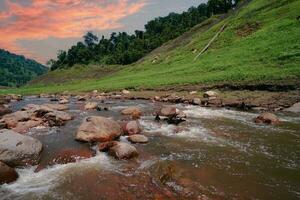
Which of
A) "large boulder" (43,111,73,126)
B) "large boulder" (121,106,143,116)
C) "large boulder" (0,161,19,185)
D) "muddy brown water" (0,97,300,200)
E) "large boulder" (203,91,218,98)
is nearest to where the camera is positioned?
"muddy brown water" (0,97,300,200)

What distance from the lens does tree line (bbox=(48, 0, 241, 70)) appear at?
100 meters

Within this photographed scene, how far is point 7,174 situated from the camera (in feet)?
35.3

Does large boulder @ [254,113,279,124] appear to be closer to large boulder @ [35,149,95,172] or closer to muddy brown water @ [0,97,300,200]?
muddy brown water @ [0,97,300,200]

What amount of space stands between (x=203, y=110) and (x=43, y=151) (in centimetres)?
1348

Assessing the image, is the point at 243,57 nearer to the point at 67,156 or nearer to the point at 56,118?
the point at 56,118

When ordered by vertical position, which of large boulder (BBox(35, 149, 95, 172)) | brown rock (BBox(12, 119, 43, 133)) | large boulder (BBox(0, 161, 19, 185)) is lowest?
large boulder (BBox(35, 149, 95, 172))

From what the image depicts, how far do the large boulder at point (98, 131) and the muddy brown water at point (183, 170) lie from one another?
0.51 m

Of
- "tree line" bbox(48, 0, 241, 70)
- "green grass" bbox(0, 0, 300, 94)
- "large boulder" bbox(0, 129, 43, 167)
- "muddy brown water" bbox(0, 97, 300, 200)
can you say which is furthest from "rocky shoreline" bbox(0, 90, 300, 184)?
"tree line" bbox(48, 0, 241, 70)

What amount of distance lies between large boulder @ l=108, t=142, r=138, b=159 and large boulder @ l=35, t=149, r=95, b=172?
96 centimetres

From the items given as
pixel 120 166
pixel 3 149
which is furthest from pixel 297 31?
pixel 3 149

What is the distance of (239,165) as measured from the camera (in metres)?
11.9

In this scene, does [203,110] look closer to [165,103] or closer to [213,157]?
[165,103]

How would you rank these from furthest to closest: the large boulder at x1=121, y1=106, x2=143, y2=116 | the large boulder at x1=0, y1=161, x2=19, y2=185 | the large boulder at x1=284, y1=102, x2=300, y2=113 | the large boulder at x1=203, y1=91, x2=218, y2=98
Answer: the large boulder at x1=203, y1=91, x2=218, y2=98 → the large boulder at x1=121, y1=106, x2=143, y2=116 → the large boulder at x1=284, y1=102, x2=300, y2=113 → the large boulder at x1=0, y1=161, x2=19, y2=185

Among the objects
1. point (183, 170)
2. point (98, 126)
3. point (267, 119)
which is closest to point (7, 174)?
point (98, 126)
